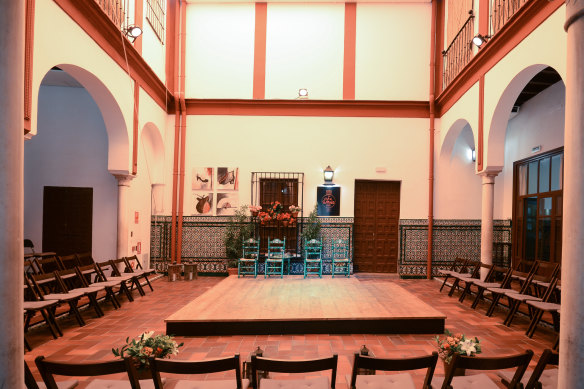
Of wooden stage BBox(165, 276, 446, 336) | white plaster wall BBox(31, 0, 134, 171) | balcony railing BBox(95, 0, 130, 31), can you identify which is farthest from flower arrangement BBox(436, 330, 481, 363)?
balcony railing BBox(95, 0, 130, 31)

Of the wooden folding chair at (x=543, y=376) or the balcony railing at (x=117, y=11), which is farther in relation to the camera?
the balcony railing at (x=117, y=11)

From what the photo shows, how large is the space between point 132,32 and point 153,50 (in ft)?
6.45

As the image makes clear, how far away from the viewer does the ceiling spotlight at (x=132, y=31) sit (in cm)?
689

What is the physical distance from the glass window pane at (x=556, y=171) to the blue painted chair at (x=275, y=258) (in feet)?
19.1

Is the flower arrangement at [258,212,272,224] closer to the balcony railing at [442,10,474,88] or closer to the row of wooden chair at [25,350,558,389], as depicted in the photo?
the balcony railing at [442,10,474,88]

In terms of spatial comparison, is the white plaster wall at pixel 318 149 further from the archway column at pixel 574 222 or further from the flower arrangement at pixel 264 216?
the archway column at pixel 574 222

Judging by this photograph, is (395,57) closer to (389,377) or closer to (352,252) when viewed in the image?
(352,252)

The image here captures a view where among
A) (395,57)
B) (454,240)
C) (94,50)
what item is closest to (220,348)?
(94,50)

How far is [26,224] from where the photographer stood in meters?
8.84

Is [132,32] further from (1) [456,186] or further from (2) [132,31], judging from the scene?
(1) [456,186]

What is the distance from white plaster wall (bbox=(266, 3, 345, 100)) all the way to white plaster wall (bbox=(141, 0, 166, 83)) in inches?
102

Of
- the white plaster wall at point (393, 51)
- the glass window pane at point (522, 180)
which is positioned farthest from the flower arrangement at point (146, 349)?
the glass window pane at point (522, 180)

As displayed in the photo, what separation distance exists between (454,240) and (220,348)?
7.29m

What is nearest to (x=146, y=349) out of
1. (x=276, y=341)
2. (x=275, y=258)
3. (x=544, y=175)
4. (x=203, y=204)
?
(x=276, y=341)
